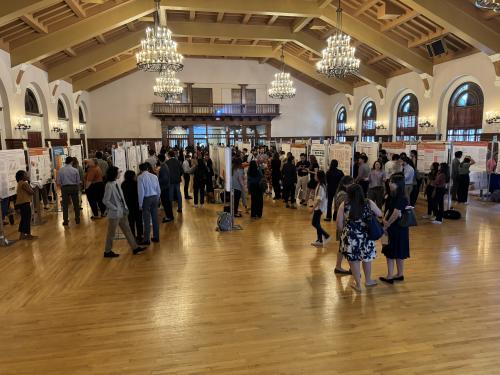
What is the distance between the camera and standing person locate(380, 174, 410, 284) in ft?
13.2

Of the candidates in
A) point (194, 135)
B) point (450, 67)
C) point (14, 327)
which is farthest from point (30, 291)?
point (194, 135)

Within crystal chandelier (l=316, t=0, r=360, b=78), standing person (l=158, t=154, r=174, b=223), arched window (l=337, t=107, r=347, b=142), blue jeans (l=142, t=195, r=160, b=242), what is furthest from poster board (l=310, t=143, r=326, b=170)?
arched window (l=337, t=107, r=347, b=142)

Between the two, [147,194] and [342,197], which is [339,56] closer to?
[342,197]

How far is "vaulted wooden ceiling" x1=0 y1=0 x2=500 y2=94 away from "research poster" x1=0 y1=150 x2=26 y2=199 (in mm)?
3433

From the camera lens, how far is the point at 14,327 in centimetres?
343

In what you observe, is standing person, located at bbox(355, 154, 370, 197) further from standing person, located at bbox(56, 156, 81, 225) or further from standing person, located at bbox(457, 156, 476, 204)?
standing person, located at bbox(56, 156, 81, 225)

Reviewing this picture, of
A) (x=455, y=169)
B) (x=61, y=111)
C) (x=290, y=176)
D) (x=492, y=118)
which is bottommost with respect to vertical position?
(x=290, y=176)

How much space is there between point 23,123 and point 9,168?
529 cm

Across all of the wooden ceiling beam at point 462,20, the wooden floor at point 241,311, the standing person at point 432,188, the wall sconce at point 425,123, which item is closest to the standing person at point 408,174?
the standing person at point 432,188

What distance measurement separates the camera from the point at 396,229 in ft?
13.7

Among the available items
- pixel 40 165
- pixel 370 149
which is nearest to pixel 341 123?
pixel 370 149

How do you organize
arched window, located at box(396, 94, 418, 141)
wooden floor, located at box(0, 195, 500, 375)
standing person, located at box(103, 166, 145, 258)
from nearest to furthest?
wooden floor, located at box(0, 195, 500, 375) → standing person, located at box(103, 166, 145, 258) → arched window, located at box(396, 94, 418, 141)

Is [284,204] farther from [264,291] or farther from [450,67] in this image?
[450,67]

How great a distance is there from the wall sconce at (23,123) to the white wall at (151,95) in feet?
29.2
